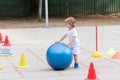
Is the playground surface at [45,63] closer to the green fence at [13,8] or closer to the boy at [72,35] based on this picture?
the boy at [72,35]

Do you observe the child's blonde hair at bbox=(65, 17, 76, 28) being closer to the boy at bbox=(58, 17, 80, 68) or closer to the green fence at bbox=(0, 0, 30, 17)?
the boy at bbox=(58, 17, 80, 68)

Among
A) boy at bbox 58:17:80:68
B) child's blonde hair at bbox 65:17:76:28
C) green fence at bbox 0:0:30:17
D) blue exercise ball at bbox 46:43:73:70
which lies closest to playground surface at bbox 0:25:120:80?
blue exercise ball at bbox 46:43:73:70

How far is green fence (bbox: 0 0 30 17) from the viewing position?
34438 millimetres

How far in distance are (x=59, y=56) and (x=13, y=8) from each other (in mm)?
24678

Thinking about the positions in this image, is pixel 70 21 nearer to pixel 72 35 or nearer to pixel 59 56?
pixel 72 35

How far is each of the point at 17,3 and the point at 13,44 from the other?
60.5 feet

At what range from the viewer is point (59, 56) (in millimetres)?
10461

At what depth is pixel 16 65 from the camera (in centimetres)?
1166

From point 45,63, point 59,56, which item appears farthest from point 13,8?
point 59,56

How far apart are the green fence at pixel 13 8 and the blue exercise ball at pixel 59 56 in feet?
79.8

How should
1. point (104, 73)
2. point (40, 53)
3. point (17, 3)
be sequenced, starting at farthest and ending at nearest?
point (17, 3) < point (40, 53) < point (104, 73)

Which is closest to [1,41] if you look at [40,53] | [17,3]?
[40,53]

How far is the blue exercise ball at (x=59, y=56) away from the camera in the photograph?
10.5 meters

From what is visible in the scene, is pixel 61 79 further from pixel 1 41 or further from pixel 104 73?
pixel 1 41
